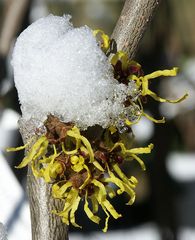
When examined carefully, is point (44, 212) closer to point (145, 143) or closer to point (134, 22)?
point (134, 22)

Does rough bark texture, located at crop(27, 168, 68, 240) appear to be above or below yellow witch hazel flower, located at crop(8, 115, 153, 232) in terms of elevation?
below

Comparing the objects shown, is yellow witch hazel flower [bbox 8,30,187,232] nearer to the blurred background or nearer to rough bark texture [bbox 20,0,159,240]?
rough bark texture [bbox 20,0,159,240]

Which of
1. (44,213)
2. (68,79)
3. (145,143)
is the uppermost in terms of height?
(68,79)

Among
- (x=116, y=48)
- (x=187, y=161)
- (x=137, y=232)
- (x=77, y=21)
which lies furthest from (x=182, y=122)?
(x=116, y=48)

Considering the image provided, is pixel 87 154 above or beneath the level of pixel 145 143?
above

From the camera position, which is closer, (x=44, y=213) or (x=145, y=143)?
(x=44, y=213)

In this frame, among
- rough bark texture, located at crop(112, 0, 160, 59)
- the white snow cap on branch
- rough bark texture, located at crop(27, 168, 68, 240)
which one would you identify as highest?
rough bark texture, located at crop(112, 0, 160, 59)

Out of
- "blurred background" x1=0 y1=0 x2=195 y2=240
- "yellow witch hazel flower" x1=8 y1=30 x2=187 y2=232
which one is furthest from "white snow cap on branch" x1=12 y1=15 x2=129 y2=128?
"blurred background" x1=0 y1=0 x2=195 y2=240

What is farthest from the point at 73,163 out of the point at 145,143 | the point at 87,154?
the point at 145,143
